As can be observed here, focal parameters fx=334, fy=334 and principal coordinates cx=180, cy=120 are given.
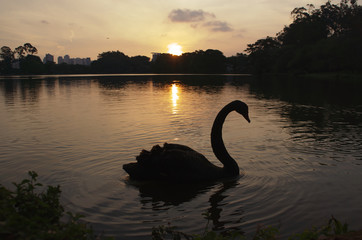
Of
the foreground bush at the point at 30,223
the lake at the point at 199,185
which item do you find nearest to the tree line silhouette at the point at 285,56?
the lake at the point at 199,185

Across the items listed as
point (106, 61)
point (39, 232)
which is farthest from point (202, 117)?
point (106, 61)

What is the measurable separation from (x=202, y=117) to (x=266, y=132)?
3938 mm

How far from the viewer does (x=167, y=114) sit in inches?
576

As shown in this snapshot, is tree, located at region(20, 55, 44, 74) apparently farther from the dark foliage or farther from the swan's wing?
the swan's wing

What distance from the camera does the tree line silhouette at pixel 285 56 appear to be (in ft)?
198

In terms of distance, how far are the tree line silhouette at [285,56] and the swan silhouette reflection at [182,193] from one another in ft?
192

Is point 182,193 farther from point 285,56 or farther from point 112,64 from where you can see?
point 112,64

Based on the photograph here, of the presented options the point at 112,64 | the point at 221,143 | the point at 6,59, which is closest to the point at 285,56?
the point at 221,143

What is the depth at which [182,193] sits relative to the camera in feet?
18.1

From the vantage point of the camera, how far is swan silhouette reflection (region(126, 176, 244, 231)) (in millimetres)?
4930

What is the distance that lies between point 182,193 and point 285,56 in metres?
77.8

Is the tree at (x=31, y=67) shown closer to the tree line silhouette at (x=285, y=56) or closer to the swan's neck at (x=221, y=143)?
the tree line silhouette at (x=285, y=56)

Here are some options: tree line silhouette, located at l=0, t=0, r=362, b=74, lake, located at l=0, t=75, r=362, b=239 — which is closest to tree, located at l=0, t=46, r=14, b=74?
tree line silhouette, located at l=0, t=0, r=362, b=74

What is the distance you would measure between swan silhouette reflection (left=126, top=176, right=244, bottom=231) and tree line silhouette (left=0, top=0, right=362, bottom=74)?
192 feet
